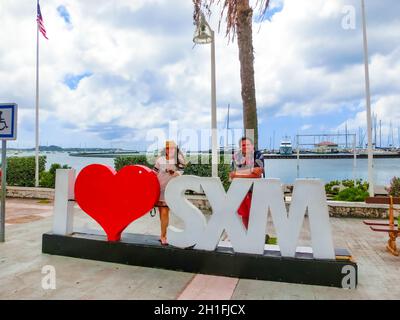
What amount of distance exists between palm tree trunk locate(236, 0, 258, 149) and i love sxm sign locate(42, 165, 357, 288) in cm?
185

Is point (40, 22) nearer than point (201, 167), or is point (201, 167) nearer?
point (201, 167)

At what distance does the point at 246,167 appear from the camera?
521 cm

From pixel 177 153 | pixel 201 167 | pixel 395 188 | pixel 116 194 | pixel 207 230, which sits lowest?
pixel 207 230

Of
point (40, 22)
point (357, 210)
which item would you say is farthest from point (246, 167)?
point (40, 22)

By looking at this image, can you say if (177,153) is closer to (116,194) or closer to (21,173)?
(116,194)

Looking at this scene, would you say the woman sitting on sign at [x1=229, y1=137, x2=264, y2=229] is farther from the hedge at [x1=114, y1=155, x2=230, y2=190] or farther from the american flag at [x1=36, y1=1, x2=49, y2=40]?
the american flag at [x1=36, y1=1, x2=49, y2=40]

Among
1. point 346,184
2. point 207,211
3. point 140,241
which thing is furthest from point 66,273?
point 346,184

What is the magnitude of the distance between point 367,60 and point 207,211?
21.4 feet

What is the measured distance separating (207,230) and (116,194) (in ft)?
5.25

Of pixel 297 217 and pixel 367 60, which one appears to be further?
pixel 367 60

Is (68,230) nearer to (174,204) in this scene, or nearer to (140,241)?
(140,241)

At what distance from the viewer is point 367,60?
9820 millimetres

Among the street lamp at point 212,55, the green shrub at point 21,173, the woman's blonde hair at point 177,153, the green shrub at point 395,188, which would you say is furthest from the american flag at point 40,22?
the green shrub at point 395,188

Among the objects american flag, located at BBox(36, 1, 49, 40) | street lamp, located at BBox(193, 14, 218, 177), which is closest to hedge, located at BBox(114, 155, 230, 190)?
street lamp, located at BBox(193, 14, 218, 177)
